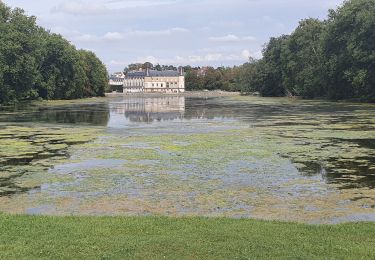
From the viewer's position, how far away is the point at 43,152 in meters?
21.2

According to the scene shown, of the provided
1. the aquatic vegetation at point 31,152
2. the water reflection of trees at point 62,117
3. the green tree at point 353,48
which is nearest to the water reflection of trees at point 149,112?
the water reflection of trees at point 62,117

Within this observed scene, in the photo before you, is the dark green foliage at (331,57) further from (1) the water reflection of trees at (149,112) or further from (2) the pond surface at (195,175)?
(2) the pond surface at (195,175)

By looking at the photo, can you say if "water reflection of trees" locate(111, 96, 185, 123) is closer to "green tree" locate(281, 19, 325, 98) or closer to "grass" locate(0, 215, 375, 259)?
"green tree" locate(281, 19, 325, 98)

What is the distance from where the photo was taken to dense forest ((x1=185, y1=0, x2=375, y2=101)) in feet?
198

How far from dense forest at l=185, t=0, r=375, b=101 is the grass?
52727mm

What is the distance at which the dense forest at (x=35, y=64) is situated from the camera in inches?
2687

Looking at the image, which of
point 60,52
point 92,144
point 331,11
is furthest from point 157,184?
point 60,52

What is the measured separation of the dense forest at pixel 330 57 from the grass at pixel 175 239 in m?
52.7

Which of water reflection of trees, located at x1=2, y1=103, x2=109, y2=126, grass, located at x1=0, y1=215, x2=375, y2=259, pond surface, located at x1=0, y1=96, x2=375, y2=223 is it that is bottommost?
water reflection of trees, located at x1=2, y1=103, x2=109, y2=126

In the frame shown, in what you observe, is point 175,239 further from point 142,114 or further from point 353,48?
point 353,48

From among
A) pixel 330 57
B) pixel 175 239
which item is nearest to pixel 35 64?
pixel 330 57

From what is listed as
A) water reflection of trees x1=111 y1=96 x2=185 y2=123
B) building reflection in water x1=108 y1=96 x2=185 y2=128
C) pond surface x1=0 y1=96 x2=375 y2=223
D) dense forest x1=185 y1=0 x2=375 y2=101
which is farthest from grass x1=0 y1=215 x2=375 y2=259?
dense forest x1=185 y1=0 x2=375 y2=101

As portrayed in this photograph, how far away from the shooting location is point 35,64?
79750mm

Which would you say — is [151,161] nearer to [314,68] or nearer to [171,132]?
[171,132]
